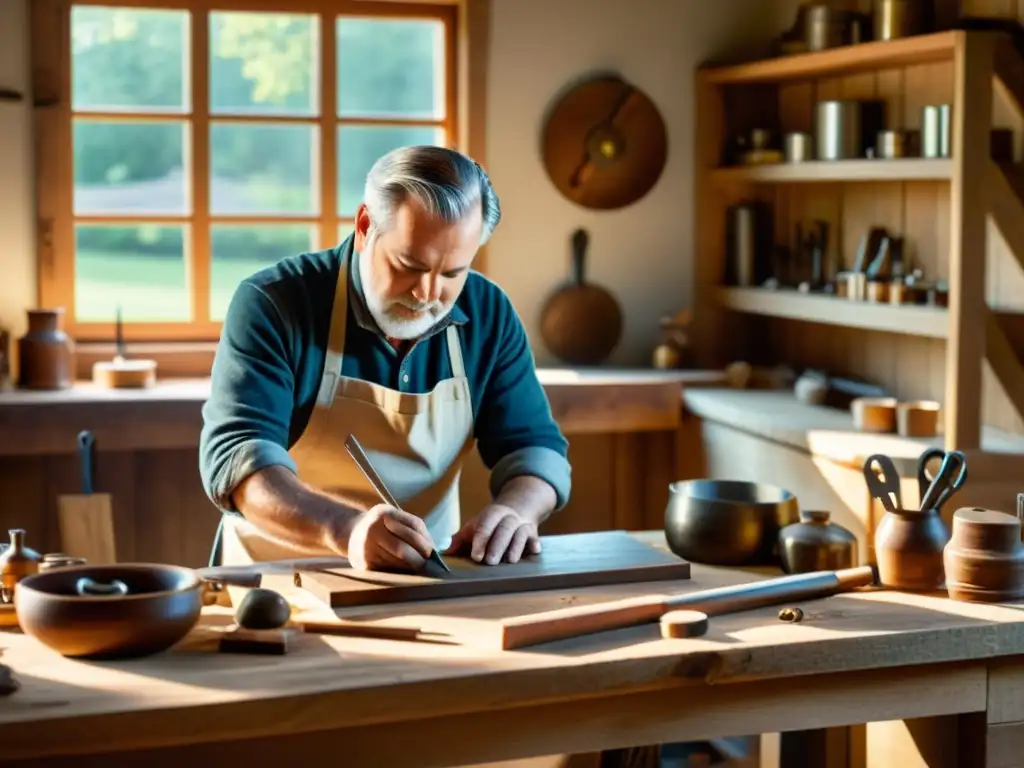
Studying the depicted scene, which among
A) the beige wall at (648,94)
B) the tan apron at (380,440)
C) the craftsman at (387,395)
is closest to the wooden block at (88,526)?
the craftsman at (387,395)

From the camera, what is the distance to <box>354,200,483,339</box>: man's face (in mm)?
2605

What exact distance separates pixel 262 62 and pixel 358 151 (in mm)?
441

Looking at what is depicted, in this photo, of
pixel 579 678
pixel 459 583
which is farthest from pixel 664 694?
pixel 459 583

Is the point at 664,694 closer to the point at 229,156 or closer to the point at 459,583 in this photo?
the point at 459,583

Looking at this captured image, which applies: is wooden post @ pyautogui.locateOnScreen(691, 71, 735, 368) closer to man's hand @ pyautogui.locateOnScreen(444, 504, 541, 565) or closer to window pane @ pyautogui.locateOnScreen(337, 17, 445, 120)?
window pane @ pyautogui.locateOnScreen(337, 17, 445, 120)

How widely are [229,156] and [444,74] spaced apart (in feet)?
2.64

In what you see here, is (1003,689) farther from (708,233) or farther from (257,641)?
(708,233)

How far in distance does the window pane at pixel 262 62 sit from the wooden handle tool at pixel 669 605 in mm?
3138

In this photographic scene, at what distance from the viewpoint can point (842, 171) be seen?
442 cm

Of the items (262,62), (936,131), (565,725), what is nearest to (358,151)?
(262,62)

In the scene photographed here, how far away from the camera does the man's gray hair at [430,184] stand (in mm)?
2592

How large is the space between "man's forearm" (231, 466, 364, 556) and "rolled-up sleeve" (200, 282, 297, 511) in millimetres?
26

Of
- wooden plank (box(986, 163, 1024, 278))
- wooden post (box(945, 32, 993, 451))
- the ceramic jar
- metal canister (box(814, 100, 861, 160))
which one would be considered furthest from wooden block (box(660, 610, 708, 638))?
the ceramic jar

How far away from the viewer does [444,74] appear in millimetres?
5098
